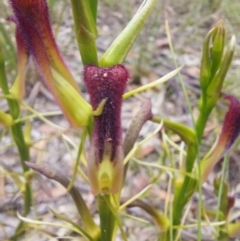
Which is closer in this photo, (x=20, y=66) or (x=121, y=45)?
(x=121, y=45)

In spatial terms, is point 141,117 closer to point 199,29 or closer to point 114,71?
point 114,71

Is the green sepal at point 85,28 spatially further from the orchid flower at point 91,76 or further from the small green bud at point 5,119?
the small green bud at point 5,119

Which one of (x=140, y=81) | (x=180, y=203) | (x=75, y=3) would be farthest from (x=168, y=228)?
(x=140, y=81)

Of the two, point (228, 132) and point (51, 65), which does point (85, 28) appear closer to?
point (51, 65)

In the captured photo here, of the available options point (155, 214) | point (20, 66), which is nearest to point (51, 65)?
point (20, 66)

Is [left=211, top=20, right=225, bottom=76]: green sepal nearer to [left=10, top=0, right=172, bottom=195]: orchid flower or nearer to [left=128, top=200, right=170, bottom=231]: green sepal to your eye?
[left=10, top=0, right=172, bottom=195]: orchid flower

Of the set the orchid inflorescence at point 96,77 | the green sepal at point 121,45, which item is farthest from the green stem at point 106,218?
the green sepal at point 121,45
